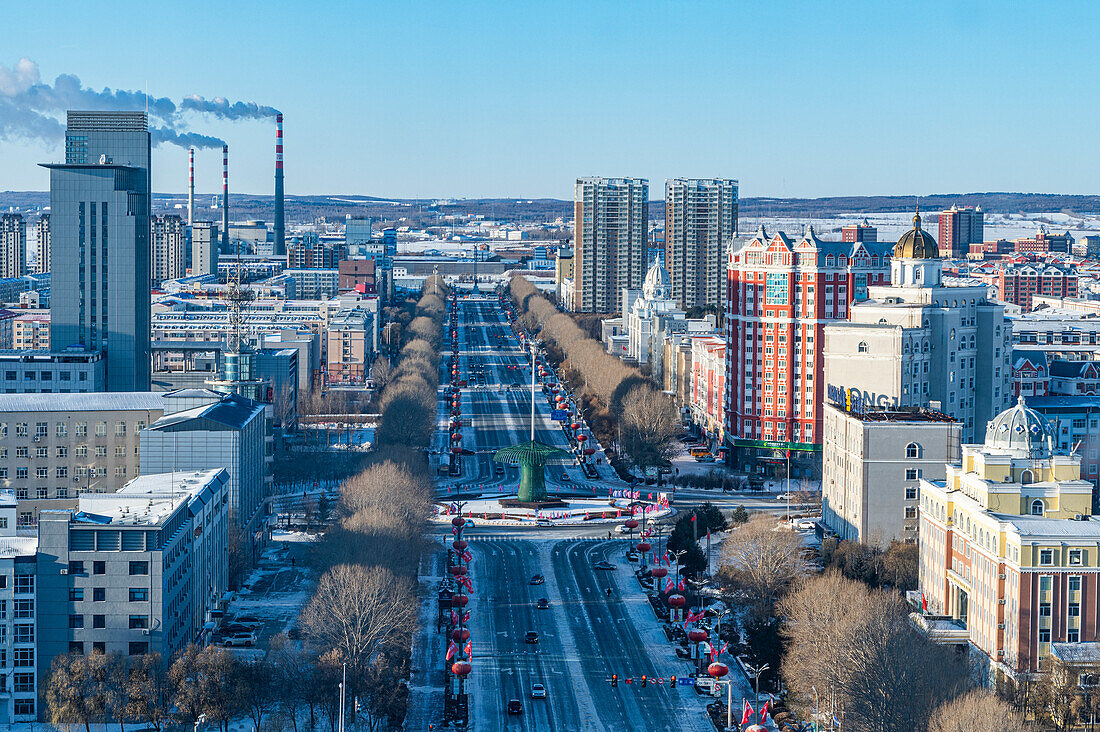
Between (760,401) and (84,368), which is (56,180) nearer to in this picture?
(84,368)

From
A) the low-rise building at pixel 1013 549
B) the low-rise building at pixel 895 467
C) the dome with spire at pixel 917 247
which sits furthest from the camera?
the dome with spire at pixel 917 247

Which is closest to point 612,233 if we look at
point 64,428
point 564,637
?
point 64,428

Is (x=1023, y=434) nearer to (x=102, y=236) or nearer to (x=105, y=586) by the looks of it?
(x=105, y=586)

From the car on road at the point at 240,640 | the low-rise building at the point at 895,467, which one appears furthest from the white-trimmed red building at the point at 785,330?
the car on road at the point at 240,640

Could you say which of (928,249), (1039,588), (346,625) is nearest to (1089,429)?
(928,249)

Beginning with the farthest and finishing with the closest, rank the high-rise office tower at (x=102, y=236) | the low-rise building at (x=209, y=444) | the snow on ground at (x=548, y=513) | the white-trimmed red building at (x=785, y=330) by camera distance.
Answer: the white-trimmed red building at (x=785, y=330), the high-rise office tower at (x=102, y=236), the snow on ground at (x=548, y=513), the low-rise building at (x=209, y=444)

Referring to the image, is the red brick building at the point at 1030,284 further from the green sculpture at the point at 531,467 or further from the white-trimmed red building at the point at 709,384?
the green sculpture at the point at 531,467
